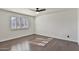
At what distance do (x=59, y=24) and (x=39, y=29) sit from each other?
419 mm

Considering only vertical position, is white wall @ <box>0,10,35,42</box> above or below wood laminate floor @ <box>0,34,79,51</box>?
above

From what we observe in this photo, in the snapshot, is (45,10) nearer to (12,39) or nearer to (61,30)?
(61,30)

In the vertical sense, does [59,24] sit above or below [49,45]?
above

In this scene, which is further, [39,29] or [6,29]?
[39,29]

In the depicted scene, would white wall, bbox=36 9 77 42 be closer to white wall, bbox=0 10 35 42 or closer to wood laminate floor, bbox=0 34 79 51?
wood laminate floor, bbox=0 34 79 51

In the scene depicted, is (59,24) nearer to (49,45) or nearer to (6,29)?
(49,45)

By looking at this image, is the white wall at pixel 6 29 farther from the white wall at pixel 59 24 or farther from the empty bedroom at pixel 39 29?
the white wall at pixel 59 24

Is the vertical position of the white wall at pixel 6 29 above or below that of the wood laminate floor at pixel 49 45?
above

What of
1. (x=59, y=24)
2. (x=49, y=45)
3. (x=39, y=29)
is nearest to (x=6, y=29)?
(x=39, y=29)

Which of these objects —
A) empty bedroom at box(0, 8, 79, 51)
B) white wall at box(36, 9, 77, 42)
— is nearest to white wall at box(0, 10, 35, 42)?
empty bedroom at box(0, 8, 79, 51)

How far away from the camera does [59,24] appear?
165 centimetres

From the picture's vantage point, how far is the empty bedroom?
1542mm

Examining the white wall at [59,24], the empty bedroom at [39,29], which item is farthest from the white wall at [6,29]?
the white wall at [59,24]

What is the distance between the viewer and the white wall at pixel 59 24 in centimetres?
154
